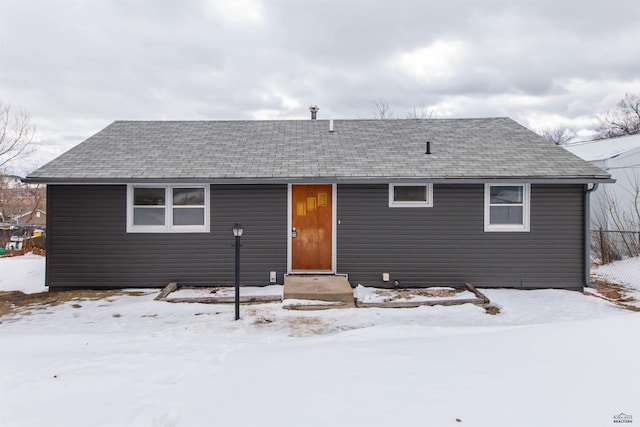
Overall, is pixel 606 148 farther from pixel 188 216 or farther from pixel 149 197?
pixel 149 197

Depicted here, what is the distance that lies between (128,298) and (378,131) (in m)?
7.27

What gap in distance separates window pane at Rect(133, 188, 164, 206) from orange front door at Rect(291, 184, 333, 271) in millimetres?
2918

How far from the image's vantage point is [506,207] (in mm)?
8375

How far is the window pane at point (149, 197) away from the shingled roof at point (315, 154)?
1.48ft

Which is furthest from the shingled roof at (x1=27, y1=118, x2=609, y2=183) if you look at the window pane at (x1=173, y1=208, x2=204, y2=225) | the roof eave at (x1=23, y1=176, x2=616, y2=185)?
the window pane at (x1=173, y1=208, x2=204, y2=225)

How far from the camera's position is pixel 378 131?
1048 centimetres

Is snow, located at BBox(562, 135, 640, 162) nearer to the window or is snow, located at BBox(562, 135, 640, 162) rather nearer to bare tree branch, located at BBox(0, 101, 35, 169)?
the window

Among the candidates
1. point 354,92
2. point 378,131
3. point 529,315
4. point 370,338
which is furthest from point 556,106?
point 370,338

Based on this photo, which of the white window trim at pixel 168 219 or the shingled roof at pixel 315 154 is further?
the white window trim at pixel 168 219

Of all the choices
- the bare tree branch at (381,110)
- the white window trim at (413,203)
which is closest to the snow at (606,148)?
the white window trim at (413,203)

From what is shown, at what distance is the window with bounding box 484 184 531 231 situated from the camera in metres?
8.28

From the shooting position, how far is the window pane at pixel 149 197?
8.43m

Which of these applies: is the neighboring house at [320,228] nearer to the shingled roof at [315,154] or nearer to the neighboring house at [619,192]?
the shingled roof at [315,154]

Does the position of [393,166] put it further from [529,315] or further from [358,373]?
[358,373]
